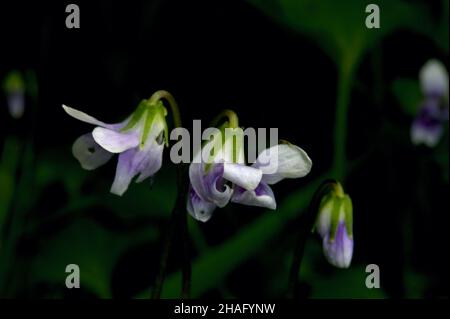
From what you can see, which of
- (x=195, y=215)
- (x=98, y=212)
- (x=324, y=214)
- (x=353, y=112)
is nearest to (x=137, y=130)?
(x=195, y=215)

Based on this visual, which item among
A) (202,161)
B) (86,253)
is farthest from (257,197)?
(86,253)

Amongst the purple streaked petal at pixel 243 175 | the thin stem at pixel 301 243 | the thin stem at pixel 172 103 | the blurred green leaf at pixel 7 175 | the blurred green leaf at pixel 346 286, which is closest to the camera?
the purple streaked petal at pixel 243 175

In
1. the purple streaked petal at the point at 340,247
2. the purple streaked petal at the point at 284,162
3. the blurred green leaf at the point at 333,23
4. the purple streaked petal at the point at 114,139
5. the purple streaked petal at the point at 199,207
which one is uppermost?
the blurred green leaf at the point at 333,23

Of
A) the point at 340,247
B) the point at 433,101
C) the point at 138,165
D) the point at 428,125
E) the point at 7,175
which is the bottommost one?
the point at 340,247

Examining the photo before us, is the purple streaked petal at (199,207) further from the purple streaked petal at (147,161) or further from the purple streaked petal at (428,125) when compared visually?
the purple streaked petal at (428,125)

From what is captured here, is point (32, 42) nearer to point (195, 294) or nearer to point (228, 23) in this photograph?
point (228, 23)

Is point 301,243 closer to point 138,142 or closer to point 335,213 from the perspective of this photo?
point 335,213

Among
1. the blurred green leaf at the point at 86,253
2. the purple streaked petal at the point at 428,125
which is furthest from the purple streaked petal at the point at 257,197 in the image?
the purple streaked petal at the point at 428,125
